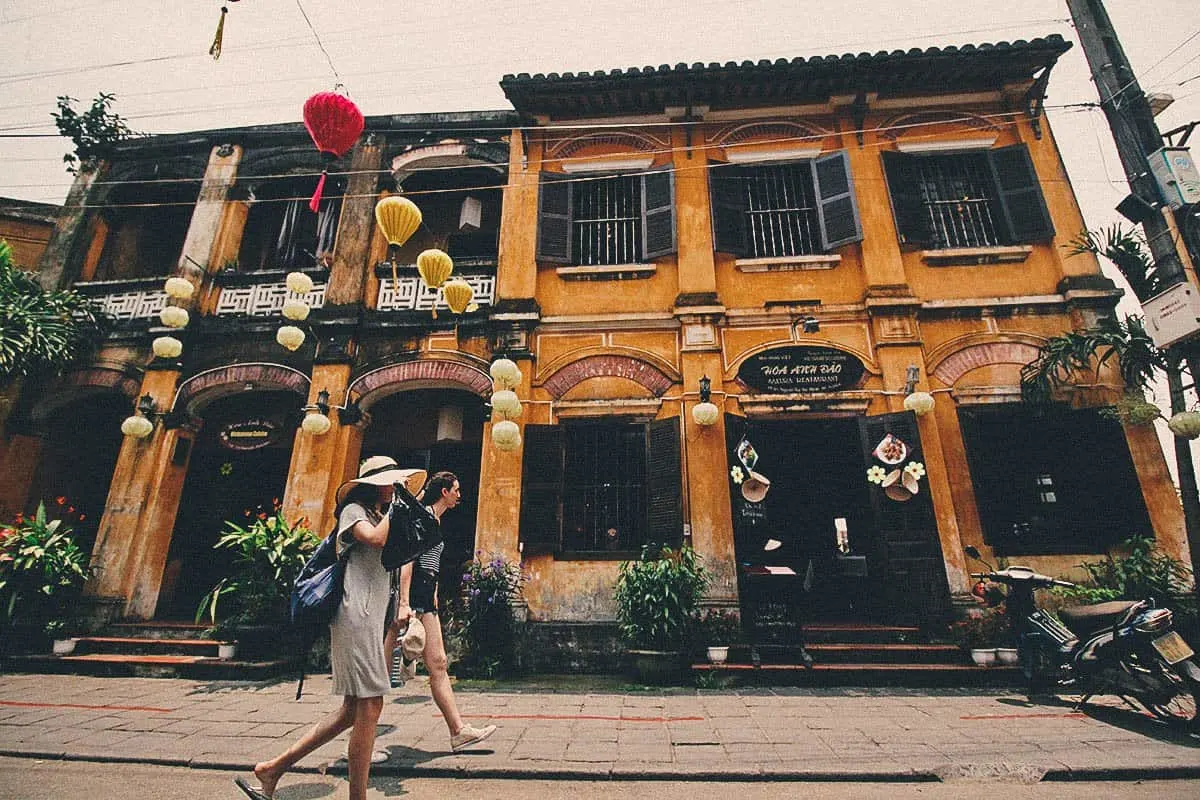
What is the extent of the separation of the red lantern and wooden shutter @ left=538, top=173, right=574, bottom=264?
3.53 m

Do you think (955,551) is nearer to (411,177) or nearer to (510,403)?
(510,403)

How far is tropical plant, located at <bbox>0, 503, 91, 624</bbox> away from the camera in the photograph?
7.30m

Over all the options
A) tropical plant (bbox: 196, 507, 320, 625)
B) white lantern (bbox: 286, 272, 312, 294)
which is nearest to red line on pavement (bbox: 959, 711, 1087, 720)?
tropical plant (bbox: 196, 507, 320, 625)

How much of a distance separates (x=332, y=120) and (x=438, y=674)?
5.69 m

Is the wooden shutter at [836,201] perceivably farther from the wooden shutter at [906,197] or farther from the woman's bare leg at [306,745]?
the woman's bare leg at [306,745]

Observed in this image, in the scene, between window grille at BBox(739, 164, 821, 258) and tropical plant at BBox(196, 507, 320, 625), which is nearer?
tropical plant at BBox(196, 507, 320, 625)

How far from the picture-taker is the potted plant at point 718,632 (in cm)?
655

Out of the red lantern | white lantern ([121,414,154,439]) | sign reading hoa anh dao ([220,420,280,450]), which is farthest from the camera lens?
sign reading hoa anh dao ([220,420,280,450])

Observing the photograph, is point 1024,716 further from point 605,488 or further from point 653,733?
point 605,488

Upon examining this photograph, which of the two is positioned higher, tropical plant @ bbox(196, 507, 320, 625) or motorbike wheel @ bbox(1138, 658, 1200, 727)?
tropical plant @ bbox(196, 507, 320, 625)

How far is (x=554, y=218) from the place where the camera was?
9336mm

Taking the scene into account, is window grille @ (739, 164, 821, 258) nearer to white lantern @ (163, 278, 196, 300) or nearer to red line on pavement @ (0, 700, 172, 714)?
white lantern @ (163, 278, 196, 300)

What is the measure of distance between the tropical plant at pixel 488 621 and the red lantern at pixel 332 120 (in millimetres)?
5280

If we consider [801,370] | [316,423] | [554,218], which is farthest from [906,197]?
[316,423]
